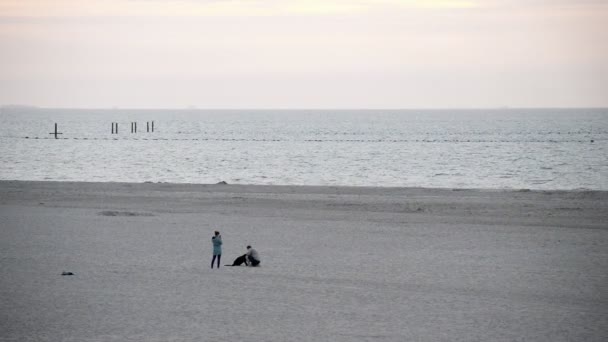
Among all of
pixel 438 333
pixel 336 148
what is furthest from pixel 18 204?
pixel 336 148

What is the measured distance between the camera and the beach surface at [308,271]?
48.3ft

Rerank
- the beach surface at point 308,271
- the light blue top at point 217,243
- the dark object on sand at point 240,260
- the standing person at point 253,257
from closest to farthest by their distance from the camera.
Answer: the beach surface at point 308,271 → the light blue top at point 217,243 → the standing person at point 253,257 → the dark object on sand at point 240,260

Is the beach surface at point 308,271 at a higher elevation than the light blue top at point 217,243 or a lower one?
lower

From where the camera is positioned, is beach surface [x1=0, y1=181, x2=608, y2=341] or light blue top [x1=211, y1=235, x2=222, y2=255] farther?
light blue top [x1=211, y1=235, x2=222, y2=255]

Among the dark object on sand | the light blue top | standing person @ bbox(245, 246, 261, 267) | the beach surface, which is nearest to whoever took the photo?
the beach surface

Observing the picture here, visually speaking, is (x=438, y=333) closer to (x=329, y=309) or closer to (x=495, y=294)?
(x=329, y=309)

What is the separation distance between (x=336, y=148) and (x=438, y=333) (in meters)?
84.5

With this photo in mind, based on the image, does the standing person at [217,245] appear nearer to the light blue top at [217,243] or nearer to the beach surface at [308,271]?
the light blue top at [217,243]

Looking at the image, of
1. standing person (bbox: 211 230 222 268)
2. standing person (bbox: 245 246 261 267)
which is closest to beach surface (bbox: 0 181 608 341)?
standing person (bbox: 211 230 222 268)

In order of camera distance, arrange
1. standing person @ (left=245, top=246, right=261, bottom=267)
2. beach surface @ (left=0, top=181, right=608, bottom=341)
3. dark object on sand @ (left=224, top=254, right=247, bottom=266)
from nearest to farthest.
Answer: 1. beach surface @ (left=0, top=181, right=608, bottom=341)
2. standing person @ (left=245, top=246, right=261, bottom=267)
3. dark object on sand @ (left=224, top=254, right=247, bottom=266)

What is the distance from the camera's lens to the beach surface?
48.3 feet

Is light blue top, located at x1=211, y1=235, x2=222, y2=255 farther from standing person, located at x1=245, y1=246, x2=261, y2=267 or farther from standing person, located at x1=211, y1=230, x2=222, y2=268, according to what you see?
standing person, located at x1=245, y1=246, x2=261, y2=267

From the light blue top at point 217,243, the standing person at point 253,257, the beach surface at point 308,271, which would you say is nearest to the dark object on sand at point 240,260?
the standing person at point 253,257

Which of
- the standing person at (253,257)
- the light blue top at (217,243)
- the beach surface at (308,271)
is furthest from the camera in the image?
the standing person at (253,257)
